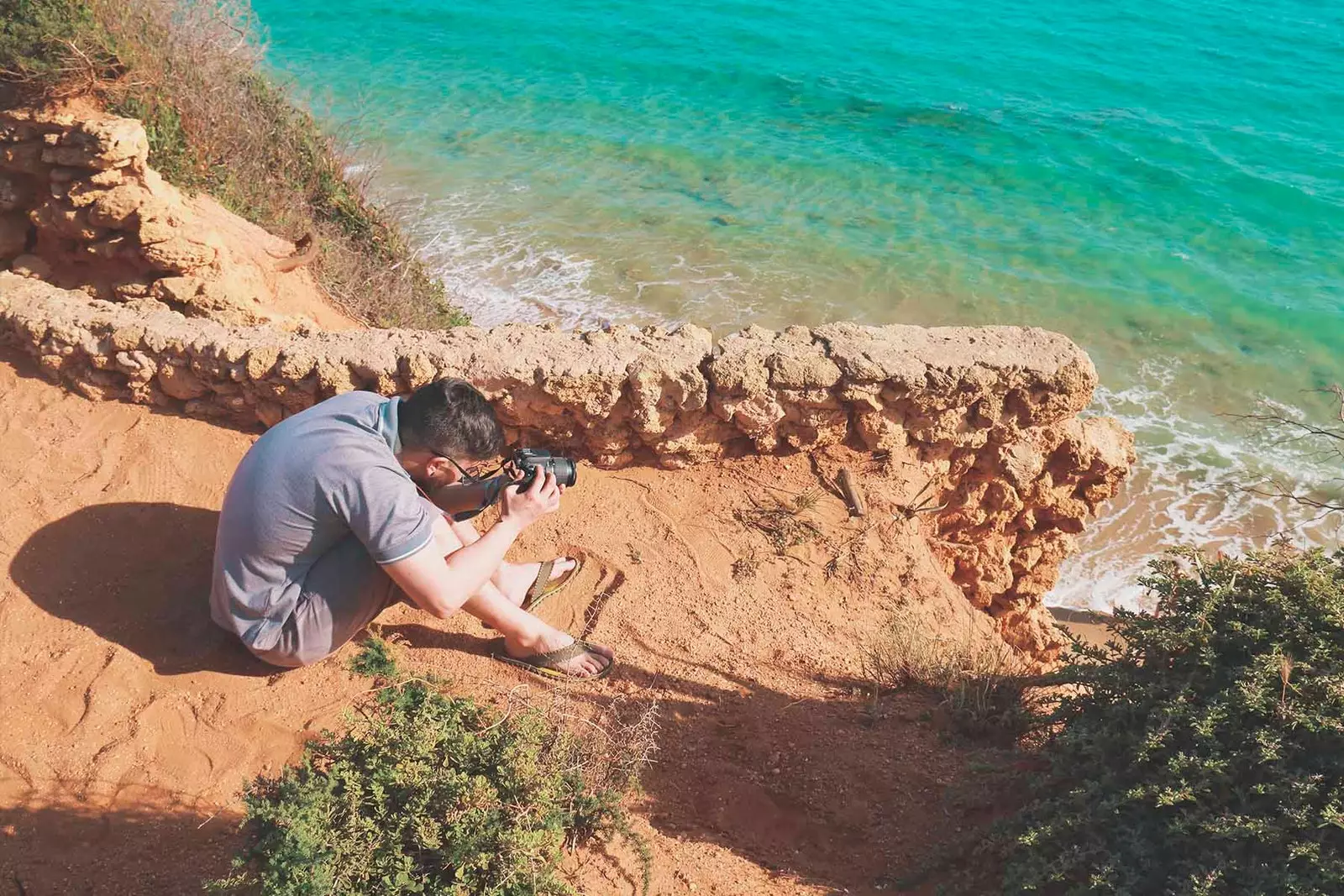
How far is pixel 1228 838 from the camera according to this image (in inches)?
103

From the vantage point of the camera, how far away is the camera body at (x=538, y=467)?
3703 millimetres

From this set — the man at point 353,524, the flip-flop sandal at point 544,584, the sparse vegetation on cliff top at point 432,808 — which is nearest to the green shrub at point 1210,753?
the sparse vegetation on cliff top at point 432,808

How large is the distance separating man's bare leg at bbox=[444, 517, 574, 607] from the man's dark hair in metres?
0.47

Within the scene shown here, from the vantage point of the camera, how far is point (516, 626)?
3766 millimetres

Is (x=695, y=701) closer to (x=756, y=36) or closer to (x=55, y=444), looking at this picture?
(x=55, y=444)

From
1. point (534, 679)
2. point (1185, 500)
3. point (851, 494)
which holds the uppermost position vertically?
point (851, 494)

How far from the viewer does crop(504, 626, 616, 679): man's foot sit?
12.6ft

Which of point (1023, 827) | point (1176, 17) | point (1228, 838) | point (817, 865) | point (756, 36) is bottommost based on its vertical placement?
point (817, 865)

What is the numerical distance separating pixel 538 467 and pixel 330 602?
0.90 m

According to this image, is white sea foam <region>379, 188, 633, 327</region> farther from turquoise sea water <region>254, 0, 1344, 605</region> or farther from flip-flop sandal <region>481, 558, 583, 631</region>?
flip-flop sandal <region>481, 558, 583, 631</region>

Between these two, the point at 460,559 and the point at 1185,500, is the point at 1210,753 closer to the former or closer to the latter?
the point at 460,559

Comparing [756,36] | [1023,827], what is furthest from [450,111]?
[1023,827]

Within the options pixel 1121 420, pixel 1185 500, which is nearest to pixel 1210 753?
pixel 1185 500

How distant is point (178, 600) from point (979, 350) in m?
3.87
